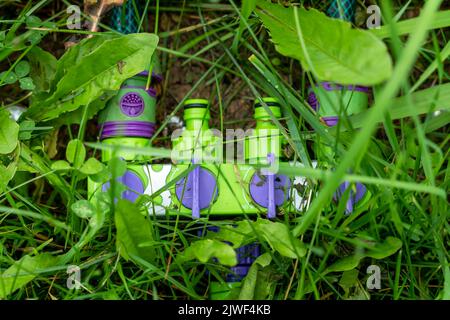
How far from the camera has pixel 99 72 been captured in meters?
1.12

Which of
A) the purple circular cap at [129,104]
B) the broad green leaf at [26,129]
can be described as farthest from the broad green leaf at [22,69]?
the purple circular cap at [129,104]

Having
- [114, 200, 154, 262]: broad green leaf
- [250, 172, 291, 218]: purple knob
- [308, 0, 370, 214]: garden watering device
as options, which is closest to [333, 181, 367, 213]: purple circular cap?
[308, 0, 370, 214]: garden watering device

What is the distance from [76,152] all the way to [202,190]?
268 mm

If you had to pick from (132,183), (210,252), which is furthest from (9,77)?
(210,252)

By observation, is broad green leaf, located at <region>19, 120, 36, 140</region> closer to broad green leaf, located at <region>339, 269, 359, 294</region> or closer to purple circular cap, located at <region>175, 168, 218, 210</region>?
purple circular cap, located at <region>175, 168, 218, 210</region>

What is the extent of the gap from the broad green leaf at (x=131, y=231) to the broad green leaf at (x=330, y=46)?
15.0 inches

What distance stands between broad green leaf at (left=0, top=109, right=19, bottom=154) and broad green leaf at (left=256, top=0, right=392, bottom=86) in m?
0.57

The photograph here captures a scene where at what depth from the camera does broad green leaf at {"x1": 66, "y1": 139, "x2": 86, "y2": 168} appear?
41.4 inches

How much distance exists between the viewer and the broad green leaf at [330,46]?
0.72 meters

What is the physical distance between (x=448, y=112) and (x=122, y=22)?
73cm

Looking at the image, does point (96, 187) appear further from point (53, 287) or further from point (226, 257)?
point (226, 257)
